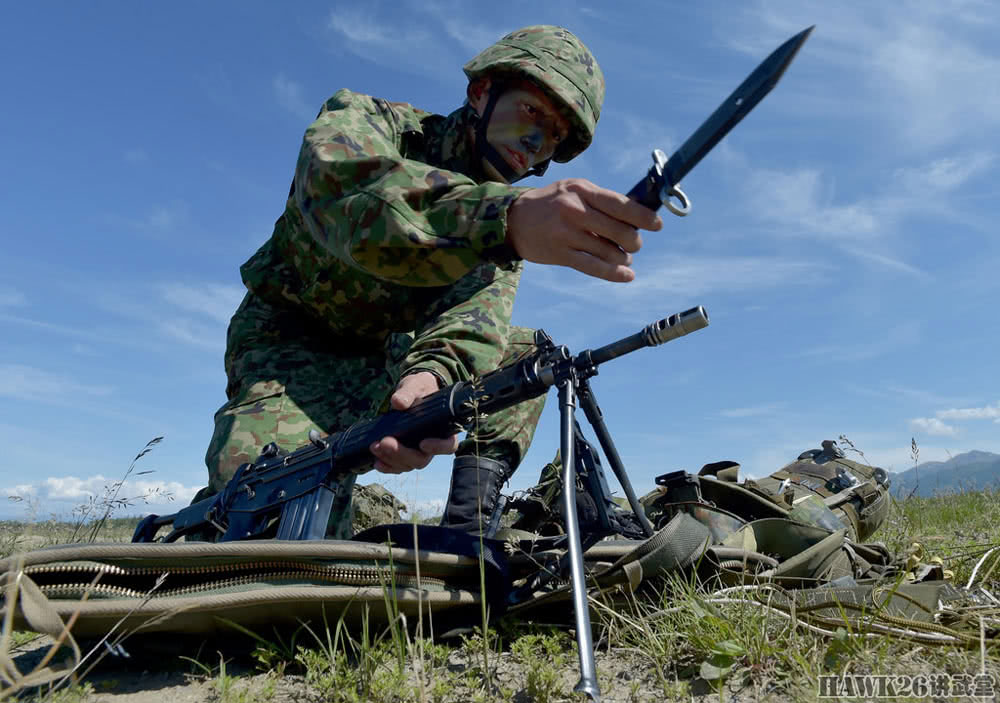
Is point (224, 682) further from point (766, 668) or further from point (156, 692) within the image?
point (766, 668)

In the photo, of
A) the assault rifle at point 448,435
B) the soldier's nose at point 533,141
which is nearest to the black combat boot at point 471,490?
→ the assault rifle at point 448,435

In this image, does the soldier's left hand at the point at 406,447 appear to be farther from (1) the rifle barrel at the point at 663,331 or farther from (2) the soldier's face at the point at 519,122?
(2) the soldier's face at the point at 519,122

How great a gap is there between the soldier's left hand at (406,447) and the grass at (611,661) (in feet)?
2.65

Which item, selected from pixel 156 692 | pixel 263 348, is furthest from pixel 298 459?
pixel 263 348

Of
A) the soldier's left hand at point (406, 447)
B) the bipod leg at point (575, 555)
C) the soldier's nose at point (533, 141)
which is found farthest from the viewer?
the soldier's nose at point (533, 141)

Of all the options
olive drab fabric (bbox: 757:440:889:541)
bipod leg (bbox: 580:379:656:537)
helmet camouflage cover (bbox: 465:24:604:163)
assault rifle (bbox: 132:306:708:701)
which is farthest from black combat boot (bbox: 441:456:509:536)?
helmet camouflage cover (bbox: 465:24:604:163)

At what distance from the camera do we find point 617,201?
1852mm

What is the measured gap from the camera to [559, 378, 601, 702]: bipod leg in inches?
56.6

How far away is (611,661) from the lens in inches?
72.2

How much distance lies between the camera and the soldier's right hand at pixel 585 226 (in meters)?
1.87

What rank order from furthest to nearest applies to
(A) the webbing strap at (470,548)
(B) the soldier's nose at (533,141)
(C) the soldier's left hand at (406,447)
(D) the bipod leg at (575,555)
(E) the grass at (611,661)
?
(B) the soldier's nose at (533,141) < (C) the soldier's left hand at (406,447) < (A) the webbing strap at (470,548) < (E) the grass at (611,661) < (D) the bipod leg at (575,555)

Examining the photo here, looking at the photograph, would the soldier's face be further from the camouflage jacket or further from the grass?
the grass

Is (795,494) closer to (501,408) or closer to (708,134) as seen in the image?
(501,408)

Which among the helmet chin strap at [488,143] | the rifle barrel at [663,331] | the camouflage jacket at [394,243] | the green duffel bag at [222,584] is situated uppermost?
the helmet chin strap at [488,143]
